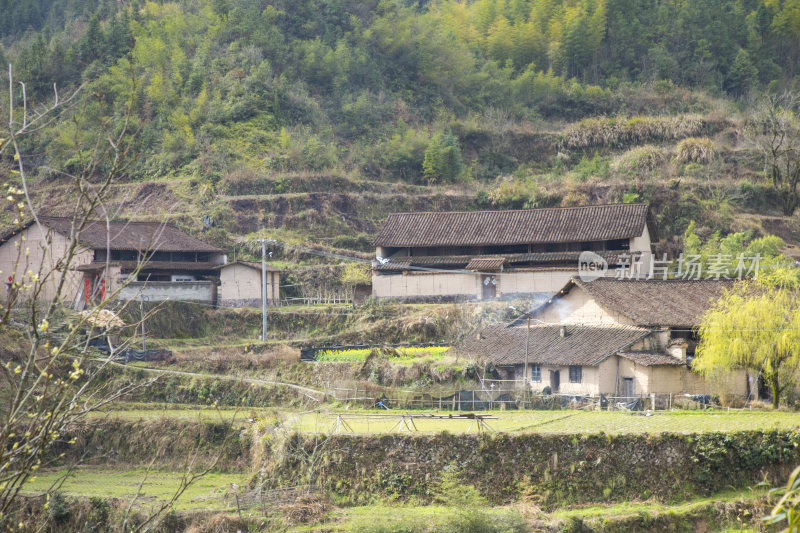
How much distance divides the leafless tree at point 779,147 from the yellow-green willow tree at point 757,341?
25.3 meters

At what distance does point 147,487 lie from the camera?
2408 centimetres

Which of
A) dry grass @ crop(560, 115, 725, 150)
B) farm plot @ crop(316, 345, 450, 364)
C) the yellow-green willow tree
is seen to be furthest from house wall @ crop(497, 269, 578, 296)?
dry grass @ crop(560, 115, 725, 150)

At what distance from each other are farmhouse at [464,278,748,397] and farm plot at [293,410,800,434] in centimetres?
251

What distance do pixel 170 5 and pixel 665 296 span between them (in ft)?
165

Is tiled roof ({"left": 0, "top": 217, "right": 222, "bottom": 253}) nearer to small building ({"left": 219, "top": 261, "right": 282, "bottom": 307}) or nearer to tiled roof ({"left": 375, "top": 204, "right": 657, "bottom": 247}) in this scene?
small building ({"left": 219, "top": 261, "right": 282, "bottom": 307})

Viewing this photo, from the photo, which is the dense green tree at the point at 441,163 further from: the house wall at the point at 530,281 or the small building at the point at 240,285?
the small building at the point at 240,285

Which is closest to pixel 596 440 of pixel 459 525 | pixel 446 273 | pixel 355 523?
pixel 459 525

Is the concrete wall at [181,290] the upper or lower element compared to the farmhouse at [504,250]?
lower

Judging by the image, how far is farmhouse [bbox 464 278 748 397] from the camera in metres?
28.5

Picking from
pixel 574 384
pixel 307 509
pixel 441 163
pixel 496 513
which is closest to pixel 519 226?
pixel 441 163

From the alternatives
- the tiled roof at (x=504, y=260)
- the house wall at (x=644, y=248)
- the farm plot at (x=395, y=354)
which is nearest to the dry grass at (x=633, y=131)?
the house wall at (x=644, y=248)

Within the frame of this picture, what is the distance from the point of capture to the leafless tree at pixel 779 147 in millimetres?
50875

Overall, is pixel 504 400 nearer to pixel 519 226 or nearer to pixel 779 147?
pixel 519 226

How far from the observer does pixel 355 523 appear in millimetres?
20297
